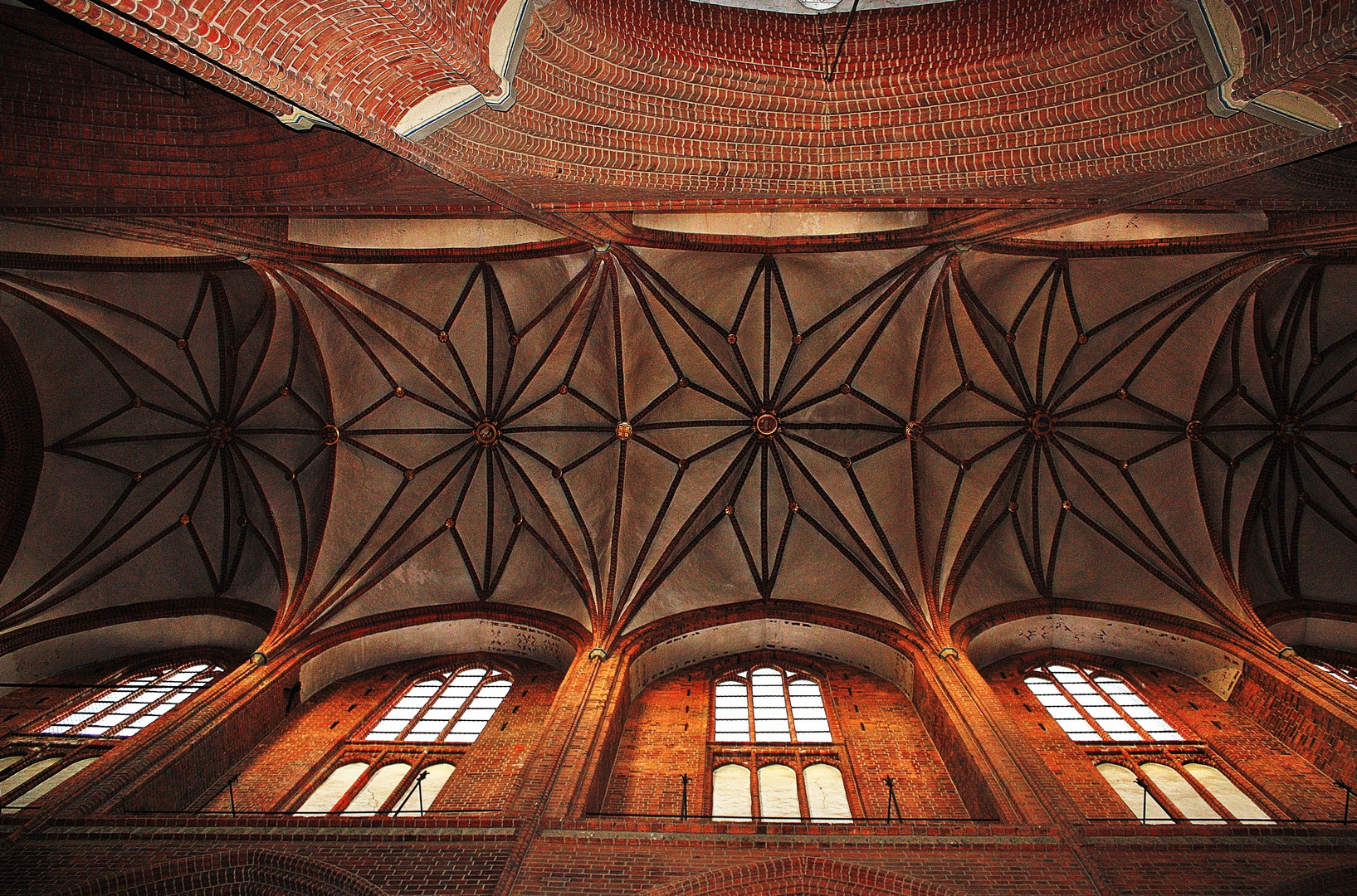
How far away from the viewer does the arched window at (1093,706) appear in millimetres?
11594

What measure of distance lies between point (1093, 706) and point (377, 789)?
10846 millimetres

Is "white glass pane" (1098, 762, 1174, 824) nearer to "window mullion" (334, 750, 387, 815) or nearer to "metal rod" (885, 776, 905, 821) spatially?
"metal rod" (885, 776, 905, 821)

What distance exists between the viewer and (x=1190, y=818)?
952 cm

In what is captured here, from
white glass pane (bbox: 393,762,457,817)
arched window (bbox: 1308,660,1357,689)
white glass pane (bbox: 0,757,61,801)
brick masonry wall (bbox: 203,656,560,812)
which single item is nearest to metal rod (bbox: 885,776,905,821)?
brick masonry wall (bbox: 203,656,560,812)

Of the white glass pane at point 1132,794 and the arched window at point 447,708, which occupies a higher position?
the arched window at point 447,708

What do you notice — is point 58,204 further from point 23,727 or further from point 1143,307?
point 1143,307

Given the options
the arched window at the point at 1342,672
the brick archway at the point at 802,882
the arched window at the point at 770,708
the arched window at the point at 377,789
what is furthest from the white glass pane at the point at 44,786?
the arched window at the point at 1342,672

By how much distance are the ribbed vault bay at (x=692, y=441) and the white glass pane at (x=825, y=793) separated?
3988 millimetres

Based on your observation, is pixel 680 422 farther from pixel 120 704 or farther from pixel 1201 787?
pixel 120 704

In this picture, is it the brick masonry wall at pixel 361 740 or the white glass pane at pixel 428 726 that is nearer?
the brick masonry wall at pixel 361 740

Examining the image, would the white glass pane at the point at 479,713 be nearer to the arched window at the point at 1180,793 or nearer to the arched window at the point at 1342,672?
the arched window at the point at 1180,793

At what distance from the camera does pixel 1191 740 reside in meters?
11.2

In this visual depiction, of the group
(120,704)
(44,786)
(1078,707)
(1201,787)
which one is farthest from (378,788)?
(1201,787)

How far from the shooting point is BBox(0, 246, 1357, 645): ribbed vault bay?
549 inches
